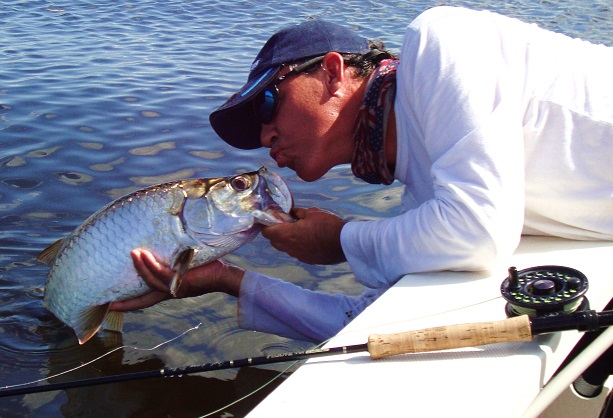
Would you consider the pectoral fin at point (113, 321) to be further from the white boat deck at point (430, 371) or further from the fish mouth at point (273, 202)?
the white boat deck at point (430, 371)

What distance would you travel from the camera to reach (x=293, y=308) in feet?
10.7

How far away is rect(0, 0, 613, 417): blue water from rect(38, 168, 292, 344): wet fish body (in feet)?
1.99

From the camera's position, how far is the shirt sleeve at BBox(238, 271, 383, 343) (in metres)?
3.19

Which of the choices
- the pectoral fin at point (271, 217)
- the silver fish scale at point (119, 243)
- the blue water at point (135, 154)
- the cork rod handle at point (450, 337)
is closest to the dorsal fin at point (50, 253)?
the silver fish scale at point (119, 243)

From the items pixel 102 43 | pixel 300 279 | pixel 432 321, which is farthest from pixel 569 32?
pixel 432 321

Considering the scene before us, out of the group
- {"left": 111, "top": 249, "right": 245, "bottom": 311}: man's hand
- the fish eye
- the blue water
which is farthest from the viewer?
the blue water

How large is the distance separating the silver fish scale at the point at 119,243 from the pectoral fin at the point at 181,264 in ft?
0.10

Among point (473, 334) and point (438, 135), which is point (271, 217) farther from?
point (473, 334)

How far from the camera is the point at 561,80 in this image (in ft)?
8.50

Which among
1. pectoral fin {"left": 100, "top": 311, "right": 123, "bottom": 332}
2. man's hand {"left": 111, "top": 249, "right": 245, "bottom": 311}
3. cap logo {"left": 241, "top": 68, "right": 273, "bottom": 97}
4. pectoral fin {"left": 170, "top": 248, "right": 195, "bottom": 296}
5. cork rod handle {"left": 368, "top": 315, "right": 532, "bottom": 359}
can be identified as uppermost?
cap logo {"left": 241, "top": 68, "right": 273, "bottom": 97}

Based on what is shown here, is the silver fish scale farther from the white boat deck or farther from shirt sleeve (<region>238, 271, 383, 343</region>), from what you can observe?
the white boat deck

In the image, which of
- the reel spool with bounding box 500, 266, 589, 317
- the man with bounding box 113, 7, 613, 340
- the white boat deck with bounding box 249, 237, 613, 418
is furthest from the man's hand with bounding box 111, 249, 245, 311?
the reel spool with bounding box 500, 266, 589, 317

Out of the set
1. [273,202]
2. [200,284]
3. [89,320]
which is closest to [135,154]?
[89,320]

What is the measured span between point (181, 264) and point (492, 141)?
133cm
